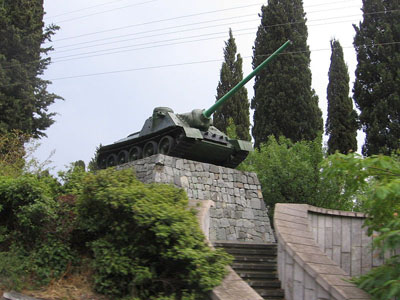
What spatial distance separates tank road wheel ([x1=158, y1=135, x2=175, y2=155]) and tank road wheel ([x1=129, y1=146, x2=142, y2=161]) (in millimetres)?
946

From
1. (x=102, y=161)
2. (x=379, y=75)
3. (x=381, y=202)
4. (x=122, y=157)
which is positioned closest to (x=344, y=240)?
(x=381, y=202)

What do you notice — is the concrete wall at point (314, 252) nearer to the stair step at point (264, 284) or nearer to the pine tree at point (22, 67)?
the stair step at point (264, 284)

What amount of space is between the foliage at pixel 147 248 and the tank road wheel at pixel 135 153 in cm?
706

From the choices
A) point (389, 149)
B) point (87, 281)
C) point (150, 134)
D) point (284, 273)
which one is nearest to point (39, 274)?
point (87, 281)

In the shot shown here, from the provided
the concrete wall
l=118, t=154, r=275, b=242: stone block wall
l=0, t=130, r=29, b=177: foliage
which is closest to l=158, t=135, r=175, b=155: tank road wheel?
l=118, t=154, r=275, b=242: stone block wall

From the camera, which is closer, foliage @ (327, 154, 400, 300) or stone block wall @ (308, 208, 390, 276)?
foliage @ (327, 154, 400, 300)

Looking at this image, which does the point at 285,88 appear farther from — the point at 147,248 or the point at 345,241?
the point at 147,248

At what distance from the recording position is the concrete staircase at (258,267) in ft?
21.3

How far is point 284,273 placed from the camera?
632cm

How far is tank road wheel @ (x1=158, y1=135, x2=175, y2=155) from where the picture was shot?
1233cm

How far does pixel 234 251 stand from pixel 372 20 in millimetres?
14166

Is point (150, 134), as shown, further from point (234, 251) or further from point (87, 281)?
point (87, 281)

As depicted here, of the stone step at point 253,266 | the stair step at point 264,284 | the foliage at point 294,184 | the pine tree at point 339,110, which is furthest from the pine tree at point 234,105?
the stair step at point 264,284

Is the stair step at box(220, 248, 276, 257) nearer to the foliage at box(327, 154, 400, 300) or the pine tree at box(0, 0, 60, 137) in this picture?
the foliage at box(327, 154, 400, 300)
